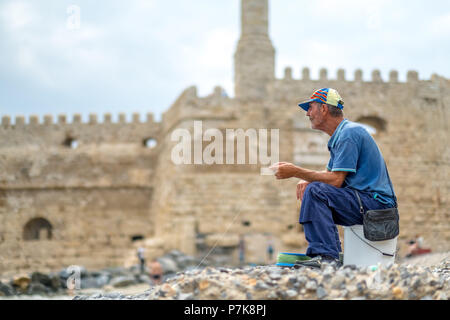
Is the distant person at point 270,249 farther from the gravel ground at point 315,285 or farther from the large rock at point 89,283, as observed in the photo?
the gravel ground at point 315,285

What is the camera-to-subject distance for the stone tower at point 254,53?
→ 20.1 m

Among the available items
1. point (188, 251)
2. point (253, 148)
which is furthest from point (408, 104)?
point (188, 251)

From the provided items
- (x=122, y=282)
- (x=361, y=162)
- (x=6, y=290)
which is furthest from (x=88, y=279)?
(x=361, y=162)

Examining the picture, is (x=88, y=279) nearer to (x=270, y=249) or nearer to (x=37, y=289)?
(x=37, y=289)

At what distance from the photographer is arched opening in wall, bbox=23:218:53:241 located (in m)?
21.5

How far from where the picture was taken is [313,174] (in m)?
4.10

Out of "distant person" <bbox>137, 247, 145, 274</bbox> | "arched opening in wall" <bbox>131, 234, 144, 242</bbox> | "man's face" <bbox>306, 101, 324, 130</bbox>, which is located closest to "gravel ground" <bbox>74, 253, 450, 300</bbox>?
"man's face" <bbox>306, 101, 324, 130</bbox>

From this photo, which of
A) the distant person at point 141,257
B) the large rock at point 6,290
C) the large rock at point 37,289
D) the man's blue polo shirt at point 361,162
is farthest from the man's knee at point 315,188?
the distant person at point 141,257

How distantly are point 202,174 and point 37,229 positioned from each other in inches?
370

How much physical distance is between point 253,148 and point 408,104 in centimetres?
549

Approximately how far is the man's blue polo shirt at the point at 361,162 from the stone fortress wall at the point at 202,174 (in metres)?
11.1

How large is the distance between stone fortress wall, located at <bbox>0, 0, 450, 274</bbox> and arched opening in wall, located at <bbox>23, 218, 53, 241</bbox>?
6cm
